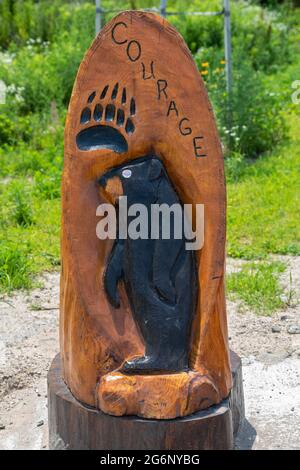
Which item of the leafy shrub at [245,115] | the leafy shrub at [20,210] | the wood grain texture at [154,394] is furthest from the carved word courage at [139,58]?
the leafy shrub at [245,115]

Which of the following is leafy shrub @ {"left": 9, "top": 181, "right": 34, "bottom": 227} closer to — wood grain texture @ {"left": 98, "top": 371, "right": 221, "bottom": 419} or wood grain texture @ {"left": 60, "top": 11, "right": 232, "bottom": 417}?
wood grain texture @ {"left": 60, "top": 11, "right": 232, "bottom": 417}

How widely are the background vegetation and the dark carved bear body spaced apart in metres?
1.81

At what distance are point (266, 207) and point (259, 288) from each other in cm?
158

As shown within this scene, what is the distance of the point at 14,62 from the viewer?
9.34m

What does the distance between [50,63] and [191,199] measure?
6.52 m

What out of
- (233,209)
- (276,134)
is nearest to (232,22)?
(276,134)

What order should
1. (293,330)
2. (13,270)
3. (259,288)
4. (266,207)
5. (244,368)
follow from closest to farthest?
1. (244,368)
2. (293,330)
3. (259,288)
4. (13,270)
5. (266,207)

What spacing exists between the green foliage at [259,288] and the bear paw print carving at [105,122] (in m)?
2.03

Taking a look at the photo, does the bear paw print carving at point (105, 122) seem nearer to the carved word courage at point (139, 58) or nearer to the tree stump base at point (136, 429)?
the carved word courage at point (139, 58)

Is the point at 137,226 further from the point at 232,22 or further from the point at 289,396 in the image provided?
the point at 232,22

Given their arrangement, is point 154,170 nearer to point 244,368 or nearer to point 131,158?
point 131,158

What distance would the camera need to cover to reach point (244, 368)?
4020 millimetres

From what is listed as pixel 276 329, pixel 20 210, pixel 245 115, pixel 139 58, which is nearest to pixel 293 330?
pixel 276 329

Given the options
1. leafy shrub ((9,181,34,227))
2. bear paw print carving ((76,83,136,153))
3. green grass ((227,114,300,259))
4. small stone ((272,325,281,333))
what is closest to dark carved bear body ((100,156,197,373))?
bear paw print carving ((76,83,136,153))
